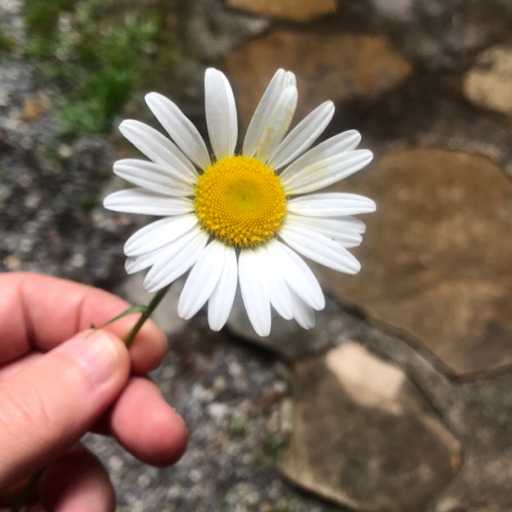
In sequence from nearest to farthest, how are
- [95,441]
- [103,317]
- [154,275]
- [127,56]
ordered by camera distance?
[154,275]
[103,317]
[95,441]
[127,56]

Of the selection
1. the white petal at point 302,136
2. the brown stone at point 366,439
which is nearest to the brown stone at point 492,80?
the brown stone at point 366,439

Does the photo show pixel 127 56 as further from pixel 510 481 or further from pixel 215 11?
pixel 510 481

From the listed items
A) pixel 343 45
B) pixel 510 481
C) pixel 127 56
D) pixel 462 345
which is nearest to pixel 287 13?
pixel 343 45

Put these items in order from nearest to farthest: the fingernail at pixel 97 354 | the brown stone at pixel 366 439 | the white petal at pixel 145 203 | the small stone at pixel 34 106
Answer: the white petal at pixel 145 203
the fingernail at pixel 97 354
the brown stone at pixel 366 439
the small stone at pixel 34 106

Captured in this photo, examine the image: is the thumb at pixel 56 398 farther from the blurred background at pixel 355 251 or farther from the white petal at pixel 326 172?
the blurred background at pixel 355 251

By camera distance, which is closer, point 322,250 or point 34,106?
point 322,250

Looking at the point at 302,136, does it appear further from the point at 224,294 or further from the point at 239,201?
the point at 224,294

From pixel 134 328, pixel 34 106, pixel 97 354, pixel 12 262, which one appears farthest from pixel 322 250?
pixel 34 106

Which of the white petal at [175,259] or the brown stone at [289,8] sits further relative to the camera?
the brown stone at [289,8]
